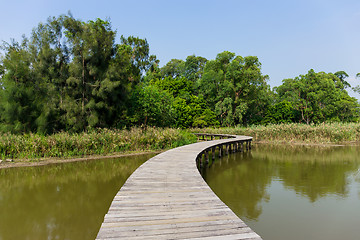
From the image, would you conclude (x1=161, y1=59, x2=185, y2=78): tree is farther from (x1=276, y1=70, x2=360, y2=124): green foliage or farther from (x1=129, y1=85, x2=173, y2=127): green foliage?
(x1=129, y1=85, x2=173, y2=127): green foliage

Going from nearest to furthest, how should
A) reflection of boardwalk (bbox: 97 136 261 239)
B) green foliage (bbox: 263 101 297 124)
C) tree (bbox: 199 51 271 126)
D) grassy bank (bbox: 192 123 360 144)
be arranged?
1. reflection of boardwalk (bbox: 97 136 261 239)
2. grassy bank (bbox: 192 123 360 144)
3. tree (bbox: 199 51 271 126)
4. green foliage (bbox: 263 101 297 124)

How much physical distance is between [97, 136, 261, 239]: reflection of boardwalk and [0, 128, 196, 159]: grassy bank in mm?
8536

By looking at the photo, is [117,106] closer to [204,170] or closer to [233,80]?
[204,170]

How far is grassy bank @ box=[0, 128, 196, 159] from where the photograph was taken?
39.7ft

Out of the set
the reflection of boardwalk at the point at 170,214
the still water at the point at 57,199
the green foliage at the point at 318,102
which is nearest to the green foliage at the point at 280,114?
the green foliage at the point at 318,102

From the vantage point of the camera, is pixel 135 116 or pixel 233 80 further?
pixel 233 80

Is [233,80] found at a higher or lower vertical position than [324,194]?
higher

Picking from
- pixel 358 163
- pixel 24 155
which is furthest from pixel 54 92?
pixel 358 163

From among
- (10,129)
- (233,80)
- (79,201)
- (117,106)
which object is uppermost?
(233,80)

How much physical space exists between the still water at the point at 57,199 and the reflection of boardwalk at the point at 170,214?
1.27 metres

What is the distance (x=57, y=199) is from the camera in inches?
268

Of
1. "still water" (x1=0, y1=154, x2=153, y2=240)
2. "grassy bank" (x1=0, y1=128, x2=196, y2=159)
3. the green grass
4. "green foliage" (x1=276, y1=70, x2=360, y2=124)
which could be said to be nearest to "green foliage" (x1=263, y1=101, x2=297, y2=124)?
"green foliage" (x1=276, y1=70, x2=360, y2=124)

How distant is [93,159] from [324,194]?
432 inches

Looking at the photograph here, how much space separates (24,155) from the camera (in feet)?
39.6
